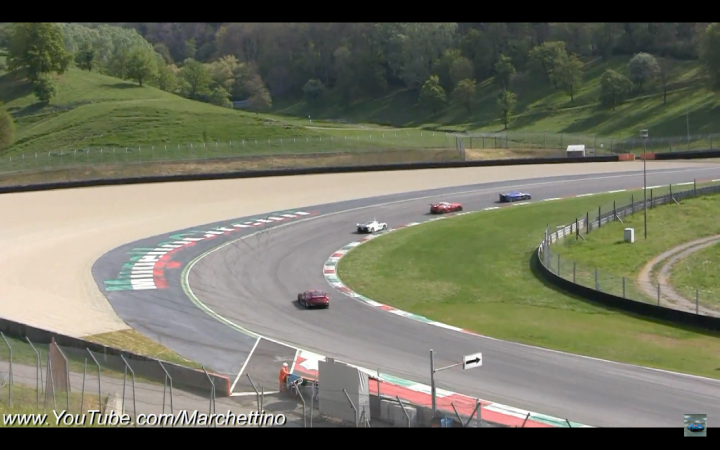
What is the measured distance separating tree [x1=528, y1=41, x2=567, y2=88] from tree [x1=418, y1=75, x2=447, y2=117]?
1376cm

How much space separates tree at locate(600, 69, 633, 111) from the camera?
10650 cm

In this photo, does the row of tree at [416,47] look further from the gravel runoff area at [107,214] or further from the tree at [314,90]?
the gravel runoff area at [107,214]

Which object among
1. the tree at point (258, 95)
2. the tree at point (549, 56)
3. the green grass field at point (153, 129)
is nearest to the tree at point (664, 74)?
the tree at point (549, 56)

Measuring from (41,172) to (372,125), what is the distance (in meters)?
64.3

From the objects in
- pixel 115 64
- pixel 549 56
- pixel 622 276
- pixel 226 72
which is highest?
pixel 115 64

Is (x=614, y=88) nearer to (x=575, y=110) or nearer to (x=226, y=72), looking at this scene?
(x=575, y=110)

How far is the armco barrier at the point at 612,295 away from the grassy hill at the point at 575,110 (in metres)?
43.4

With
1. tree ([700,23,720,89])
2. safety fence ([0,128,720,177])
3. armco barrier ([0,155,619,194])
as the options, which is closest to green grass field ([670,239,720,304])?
armco barrier ([0,155,619,194])

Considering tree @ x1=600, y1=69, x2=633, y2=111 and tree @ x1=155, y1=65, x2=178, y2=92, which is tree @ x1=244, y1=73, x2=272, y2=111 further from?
tree @ x1=600, y1=69, x2=633, y2=111

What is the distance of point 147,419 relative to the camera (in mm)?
16969

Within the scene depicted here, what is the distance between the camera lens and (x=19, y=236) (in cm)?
4909

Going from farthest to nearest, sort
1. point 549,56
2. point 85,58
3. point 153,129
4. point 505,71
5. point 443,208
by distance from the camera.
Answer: point 85,58
point 505,71
point 549,56
point 153,129
point 443,208

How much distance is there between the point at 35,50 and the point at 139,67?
72.4 feet

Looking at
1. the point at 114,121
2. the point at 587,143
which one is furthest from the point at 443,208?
the point at 114,121
